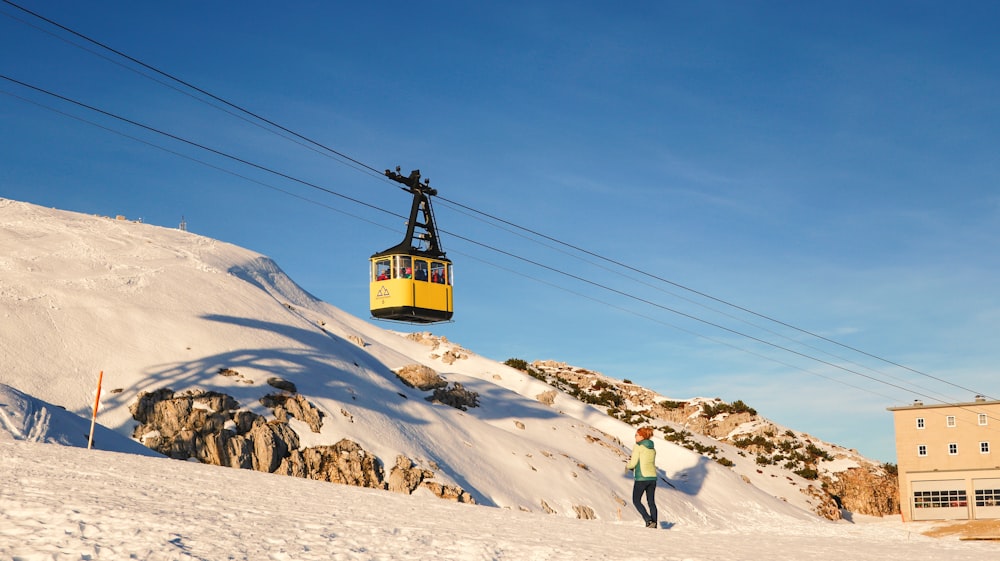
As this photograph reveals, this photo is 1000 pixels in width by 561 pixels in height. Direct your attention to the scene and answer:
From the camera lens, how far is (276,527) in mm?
10664

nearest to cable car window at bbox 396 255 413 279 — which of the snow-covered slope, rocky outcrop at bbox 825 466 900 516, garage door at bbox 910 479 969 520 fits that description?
the snow-covered slope

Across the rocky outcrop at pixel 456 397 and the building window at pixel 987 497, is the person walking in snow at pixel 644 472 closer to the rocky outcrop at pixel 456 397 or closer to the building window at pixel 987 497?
the rocky outcrop at pixel 456 397

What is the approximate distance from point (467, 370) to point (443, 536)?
213 feet

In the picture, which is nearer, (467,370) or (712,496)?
(712,496)

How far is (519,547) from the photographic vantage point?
36.4ft

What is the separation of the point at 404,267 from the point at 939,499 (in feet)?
178

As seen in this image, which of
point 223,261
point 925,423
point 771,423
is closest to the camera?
point 223,261

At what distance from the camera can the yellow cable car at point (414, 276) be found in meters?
38.5

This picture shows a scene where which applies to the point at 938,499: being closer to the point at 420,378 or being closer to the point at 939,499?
the point at 939,499

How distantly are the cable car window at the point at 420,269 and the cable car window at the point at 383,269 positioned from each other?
1.11 meters

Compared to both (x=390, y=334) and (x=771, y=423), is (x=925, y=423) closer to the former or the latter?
(x=771, y=423)

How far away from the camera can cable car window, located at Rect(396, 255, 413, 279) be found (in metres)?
38.7

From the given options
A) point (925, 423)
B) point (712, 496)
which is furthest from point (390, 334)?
point (925, 423)

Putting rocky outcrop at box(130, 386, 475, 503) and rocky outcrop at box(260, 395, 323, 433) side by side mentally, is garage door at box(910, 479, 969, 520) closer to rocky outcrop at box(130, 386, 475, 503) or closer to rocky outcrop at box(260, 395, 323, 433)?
rocky outcrop at box(130, 386, 475, 503)
